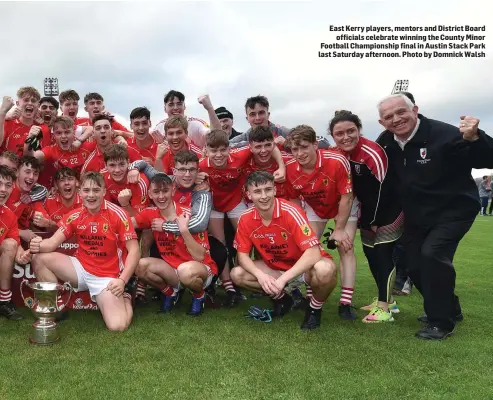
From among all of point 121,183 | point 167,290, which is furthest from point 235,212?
point 121,183

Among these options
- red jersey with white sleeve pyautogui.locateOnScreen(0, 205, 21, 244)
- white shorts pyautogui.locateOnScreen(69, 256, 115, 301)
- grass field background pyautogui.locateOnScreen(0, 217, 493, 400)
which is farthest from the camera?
red jersey with white sleeve pyautogui.locateOnScreen(0, 205, 21, 244)

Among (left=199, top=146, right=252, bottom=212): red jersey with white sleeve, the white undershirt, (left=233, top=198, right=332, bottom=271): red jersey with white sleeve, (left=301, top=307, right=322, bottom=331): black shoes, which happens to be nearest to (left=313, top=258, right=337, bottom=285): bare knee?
(left=233, top=198, right=332, bottom=271): red jersey with white sleeve

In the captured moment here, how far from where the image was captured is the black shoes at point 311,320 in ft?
14.6

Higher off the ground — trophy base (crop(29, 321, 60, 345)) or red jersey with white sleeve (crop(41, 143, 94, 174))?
red jersey with white sleeve (crop(41, 143, 94, 174))

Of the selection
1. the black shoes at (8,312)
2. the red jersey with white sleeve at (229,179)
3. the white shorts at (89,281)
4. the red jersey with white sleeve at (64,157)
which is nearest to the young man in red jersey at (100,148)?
the red jersey with white sleeve at (64,157)

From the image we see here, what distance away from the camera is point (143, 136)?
5.99 metres

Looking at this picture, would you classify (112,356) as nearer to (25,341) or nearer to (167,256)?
(25,341)

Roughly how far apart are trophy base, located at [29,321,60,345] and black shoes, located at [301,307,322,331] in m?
2.29

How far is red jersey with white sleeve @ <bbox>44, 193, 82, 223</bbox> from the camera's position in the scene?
523 centimetres

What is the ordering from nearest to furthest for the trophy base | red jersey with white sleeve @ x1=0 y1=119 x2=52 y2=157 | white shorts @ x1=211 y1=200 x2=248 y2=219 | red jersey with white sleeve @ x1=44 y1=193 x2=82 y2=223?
1. the trophy base
2. red jersey with white sleeve @ x1=44 y1=193 x2=82 y2=223
3. white shorts @ x1=211 y1=200 x2=248 y2=219
4. red jersey with white sleeve @ x1=0 y1=119 x2=52 y2=157

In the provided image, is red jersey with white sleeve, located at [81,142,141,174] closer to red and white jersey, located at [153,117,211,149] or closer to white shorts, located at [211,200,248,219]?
red and white jersey, located at [153,117,211,149]

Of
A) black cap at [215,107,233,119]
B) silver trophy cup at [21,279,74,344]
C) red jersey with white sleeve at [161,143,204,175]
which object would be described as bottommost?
Answer: silver trophy cup at [21,279,74,344]

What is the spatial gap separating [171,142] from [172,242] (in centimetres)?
124

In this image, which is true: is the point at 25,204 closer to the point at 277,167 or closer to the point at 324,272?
the point at 277,167
